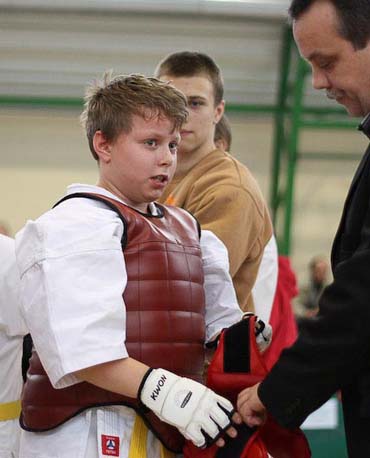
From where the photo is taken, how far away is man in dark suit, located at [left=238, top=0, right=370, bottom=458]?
6.48 ft

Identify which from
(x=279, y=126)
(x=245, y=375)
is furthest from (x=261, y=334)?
(x=279, y=126)

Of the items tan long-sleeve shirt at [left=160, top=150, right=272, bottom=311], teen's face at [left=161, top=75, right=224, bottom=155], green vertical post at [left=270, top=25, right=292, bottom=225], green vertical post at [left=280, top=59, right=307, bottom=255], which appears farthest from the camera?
green vertical post at [left=270, top=25, right=292, bottom=225]

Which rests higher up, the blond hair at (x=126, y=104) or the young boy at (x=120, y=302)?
the blond hair at (x=126, y=104)

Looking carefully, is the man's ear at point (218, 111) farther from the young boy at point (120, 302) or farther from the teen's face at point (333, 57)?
the teen's face at point (333, 57)

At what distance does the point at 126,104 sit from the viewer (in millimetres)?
2355

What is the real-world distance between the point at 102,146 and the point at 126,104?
14 centimetres

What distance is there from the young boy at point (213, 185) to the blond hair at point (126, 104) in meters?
0.57

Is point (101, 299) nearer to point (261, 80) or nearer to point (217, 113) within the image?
point (217, 113)

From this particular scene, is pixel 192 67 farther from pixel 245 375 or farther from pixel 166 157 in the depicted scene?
pixel 245 375

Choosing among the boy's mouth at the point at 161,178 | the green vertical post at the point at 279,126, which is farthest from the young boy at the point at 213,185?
the green vertical post at the point at 279,126

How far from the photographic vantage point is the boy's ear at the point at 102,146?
2385mm

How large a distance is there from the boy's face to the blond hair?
19 millimetres

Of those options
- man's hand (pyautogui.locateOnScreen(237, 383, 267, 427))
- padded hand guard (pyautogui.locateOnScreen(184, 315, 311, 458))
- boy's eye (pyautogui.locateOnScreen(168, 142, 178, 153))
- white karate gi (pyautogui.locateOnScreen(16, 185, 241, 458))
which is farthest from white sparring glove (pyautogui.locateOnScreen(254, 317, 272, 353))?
boy's eye (pyautogui.locateOnScreen(168, 142, 178, 153))

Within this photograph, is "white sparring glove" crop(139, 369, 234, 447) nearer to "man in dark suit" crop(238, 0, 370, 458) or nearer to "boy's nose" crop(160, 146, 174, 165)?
"man in dark suit" crop(238, 0, 370, 458)
